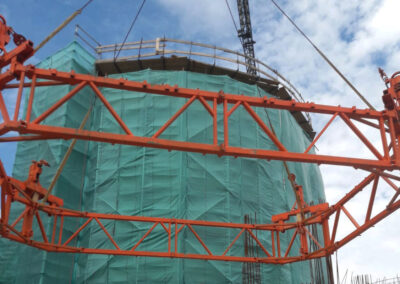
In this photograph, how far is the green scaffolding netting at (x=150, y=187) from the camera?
20594mm

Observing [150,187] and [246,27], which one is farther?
[246,27]

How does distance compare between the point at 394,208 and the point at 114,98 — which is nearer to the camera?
the point at 394,208

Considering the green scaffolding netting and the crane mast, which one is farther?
the crane mast

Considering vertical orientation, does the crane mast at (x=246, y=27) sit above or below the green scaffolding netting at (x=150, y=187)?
above

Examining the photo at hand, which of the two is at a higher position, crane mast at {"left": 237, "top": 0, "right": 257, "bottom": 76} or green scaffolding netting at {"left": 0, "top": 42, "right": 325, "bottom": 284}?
crane mast at {"left": 237, "top": 0, "right": 257, "bottom": 76}

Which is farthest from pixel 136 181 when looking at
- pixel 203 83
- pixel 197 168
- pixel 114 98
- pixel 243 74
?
pixel 243 74

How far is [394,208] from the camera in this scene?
1186 cm

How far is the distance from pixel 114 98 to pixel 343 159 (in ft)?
52.3

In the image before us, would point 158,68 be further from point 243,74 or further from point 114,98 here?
point 243,74

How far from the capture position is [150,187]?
21.8 meters

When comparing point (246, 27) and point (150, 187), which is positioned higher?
point (246, 27)

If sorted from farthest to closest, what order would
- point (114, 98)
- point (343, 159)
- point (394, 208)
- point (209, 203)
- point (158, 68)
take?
point (158, 68)
point (114, 98)
point (209, 203)
point (394, 208)
point (343, 159)

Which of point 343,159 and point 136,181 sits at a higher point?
point 136,181

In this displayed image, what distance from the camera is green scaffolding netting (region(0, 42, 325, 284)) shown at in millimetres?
20594
